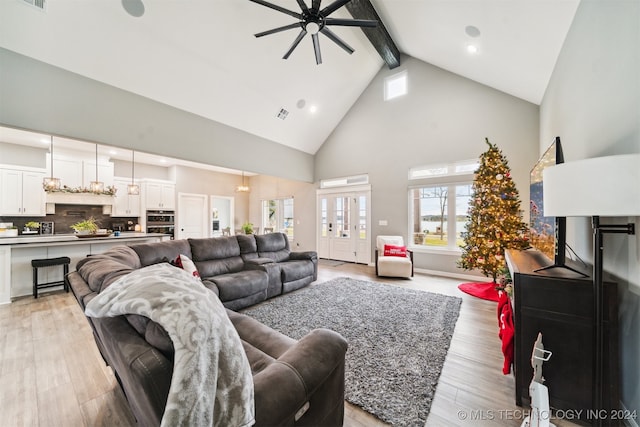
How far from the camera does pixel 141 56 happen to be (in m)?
3.41

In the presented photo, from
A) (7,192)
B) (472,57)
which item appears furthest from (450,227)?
(7,192)

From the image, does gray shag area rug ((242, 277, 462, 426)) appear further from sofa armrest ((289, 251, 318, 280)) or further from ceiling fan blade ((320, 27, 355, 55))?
ceiling fan blade ((320, 27, 355, 55))

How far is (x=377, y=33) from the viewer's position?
4.61 metres

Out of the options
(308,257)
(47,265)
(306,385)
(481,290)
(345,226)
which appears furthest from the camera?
(345,226)

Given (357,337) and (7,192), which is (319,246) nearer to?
(357,337)

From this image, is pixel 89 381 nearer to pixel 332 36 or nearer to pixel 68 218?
pixel 332 36

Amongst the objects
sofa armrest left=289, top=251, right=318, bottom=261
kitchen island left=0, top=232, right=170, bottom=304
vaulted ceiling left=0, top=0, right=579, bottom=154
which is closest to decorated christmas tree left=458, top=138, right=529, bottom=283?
vaulted ceiling left=0, top=0, right=579, bottom=154

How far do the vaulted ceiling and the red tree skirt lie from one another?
10.5 feet

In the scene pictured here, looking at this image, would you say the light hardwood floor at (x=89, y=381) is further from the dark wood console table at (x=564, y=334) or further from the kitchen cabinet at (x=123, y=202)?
the kitchen cabinet at (x=123, y=202)

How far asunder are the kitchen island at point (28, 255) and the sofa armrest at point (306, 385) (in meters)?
5.04

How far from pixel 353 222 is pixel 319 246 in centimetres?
141

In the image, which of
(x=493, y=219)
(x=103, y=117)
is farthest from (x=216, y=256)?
(x=493, y=219)

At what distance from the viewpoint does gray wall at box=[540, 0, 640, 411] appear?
52.8 inches

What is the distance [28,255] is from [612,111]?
23.4ft
